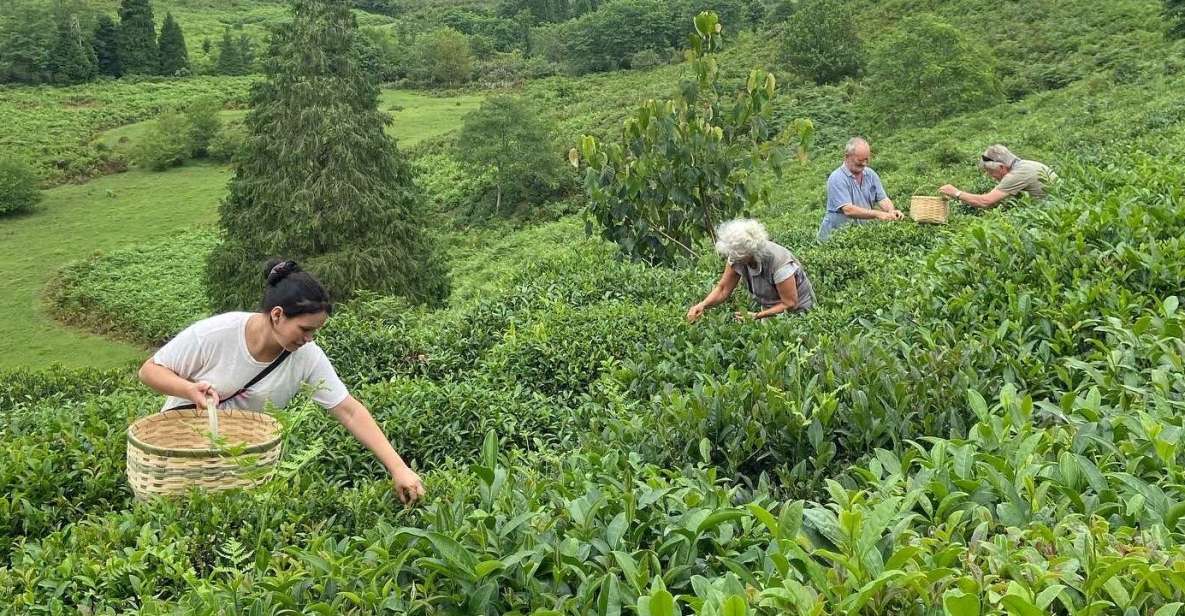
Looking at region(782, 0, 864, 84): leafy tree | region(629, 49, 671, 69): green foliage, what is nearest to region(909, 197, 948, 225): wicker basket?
region(782, 0, 864, 84): leafy tree

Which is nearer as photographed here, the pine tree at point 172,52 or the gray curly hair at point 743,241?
the gray curly hair at point 743,241

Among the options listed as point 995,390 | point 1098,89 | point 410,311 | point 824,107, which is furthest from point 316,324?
point 824,107

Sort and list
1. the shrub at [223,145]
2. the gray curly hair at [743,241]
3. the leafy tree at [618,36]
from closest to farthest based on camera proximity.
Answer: the gray curly hair at [743,241], the shrub at [223,145], the leafy tree at [618,36]

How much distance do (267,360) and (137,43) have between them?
8137 centimetres

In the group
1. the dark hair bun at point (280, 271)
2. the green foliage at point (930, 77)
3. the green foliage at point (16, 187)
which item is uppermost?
the dark hair bun at point (280, 271)

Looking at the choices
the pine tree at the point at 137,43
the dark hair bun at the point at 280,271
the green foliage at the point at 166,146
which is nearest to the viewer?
the dark hair bun at the point at 280,271

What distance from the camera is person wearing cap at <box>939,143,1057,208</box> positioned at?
7.70 metres

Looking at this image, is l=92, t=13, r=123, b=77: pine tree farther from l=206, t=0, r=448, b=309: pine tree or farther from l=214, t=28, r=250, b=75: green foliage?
l=206, t=0, r=448, b=309: pine tree

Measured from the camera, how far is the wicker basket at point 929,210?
8.17 meters

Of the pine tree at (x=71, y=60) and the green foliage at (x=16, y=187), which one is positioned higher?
the pine tree at (x=71, y=60)

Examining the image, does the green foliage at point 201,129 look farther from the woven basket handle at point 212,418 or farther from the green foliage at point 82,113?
the woven basket handle at point 212,418

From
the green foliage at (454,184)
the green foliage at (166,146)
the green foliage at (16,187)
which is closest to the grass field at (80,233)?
the green foliage at (16,187)

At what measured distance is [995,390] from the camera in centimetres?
335

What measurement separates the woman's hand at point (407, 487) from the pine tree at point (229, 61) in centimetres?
8125
